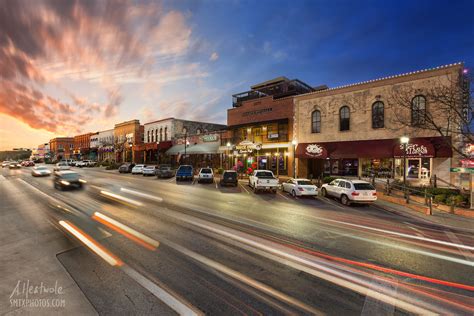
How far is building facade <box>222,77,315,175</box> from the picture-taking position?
2820 cm

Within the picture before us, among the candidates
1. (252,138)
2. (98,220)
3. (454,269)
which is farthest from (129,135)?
(454,269)

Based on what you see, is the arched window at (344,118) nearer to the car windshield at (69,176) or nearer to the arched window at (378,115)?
the arched window at (378,115)

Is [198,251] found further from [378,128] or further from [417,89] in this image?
[417,89]

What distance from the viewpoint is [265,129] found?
30359 millimetres

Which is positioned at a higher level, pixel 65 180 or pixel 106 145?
pixel 106 145

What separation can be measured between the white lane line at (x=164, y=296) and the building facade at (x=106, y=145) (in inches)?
2640

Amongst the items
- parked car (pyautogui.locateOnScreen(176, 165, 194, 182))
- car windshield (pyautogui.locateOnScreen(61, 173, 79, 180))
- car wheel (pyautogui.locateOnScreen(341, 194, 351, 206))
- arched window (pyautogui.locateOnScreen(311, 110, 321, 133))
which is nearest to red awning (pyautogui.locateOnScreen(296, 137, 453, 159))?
arched window (pyautogui.locateOnScreen(311, 110, 321, 133))

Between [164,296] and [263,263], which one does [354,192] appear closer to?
[263,263]

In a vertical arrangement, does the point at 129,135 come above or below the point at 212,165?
above

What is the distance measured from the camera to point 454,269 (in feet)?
19.1

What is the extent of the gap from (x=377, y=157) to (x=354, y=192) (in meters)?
8.77

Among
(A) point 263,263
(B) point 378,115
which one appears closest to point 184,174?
(B) point 378,115

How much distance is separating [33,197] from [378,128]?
28.6 metres

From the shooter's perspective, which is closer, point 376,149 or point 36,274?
point 36,274
